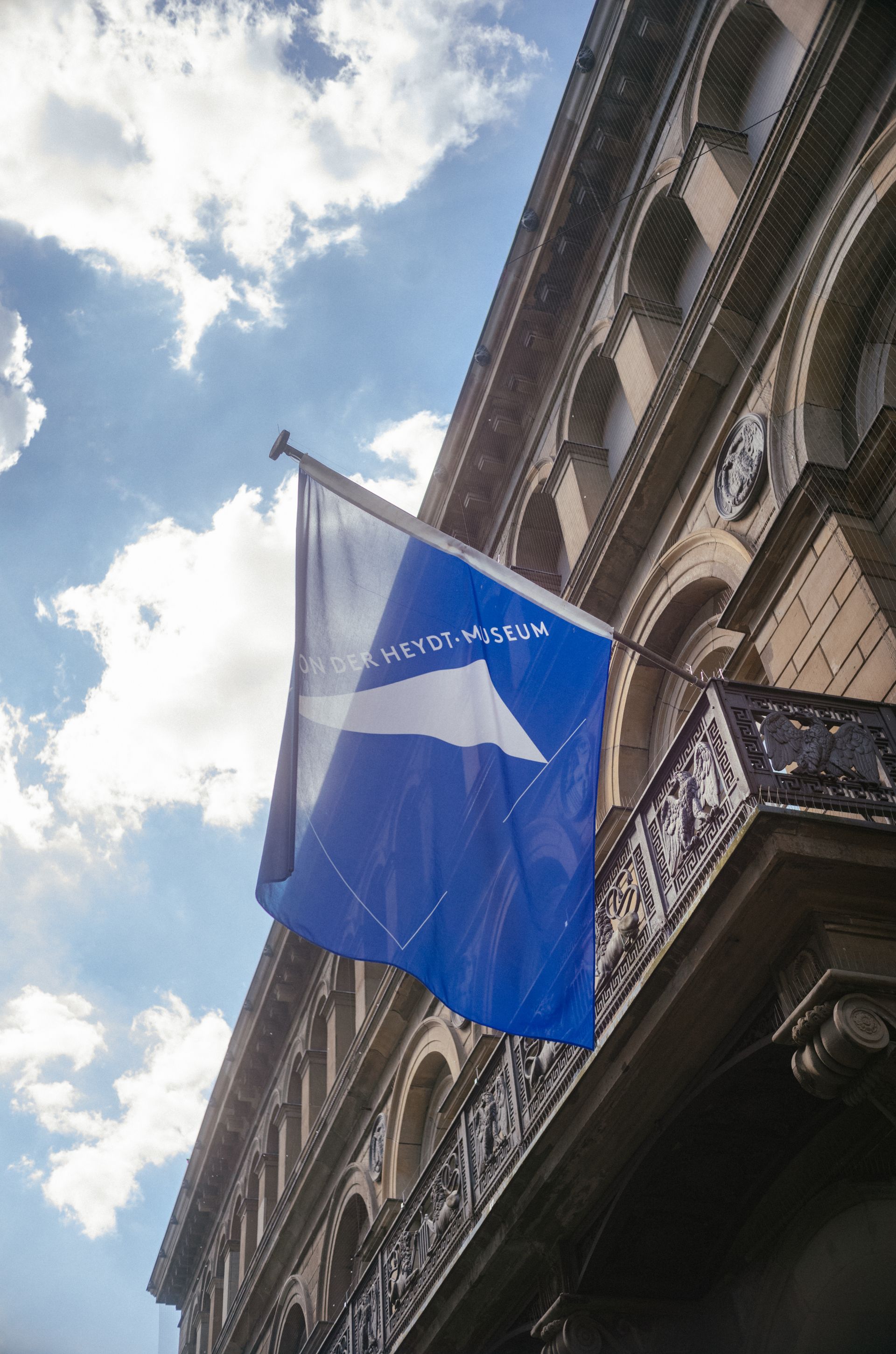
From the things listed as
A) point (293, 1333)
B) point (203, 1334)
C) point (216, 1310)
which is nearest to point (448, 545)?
point (293, 1333)

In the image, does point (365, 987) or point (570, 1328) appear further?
point (365, 987)

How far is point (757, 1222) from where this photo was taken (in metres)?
8.24

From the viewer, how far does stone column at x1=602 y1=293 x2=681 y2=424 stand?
44.5 feet

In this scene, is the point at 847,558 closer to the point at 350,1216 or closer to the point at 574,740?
the point at 574,740

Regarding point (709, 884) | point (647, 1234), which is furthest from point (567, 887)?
Answer: point (647, 1234)

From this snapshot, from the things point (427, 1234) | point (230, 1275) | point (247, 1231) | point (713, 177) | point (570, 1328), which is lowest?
point (570, 1328)

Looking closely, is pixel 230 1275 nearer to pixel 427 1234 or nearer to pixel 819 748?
pixel 427 1234

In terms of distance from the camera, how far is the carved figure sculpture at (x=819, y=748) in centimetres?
665

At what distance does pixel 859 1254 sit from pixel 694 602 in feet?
21.8

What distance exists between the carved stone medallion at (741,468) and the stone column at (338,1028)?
494 inches

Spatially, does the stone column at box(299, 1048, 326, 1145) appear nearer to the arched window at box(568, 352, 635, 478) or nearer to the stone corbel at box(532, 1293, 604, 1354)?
the arched window at box(568, 352, 635, 478)

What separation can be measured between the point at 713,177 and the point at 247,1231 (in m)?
23.6

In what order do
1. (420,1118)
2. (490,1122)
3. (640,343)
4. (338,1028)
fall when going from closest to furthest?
(490,1122)
(640,343)
(420,1118)
(338,1028)

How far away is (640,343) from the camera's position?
13.9 meters
